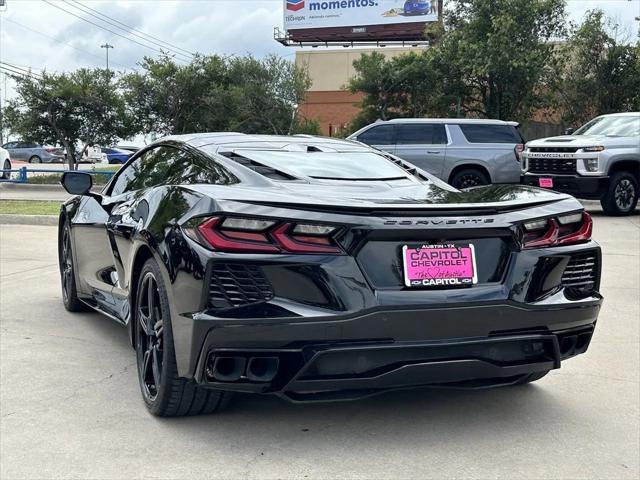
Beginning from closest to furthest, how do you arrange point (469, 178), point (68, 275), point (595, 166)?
point (68, 275)
point (595, 166)
point (469, 178)

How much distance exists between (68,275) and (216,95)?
72.6 ft

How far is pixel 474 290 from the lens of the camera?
3.36m

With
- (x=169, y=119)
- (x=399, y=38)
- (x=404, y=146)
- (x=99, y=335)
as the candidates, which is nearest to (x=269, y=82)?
(x=169, y=119)

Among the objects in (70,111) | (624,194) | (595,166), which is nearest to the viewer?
(595,166)

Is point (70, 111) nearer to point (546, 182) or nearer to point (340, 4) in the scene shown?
point (546, 182)

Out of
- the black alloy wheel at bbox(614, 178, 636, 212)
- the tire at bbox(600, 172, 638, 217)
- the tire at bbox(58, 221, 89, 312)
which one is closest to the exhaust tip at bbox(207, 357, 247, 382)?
the tire at bbox(58, 221, 89, 312)

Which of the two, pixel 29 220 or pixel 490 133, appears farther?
pixel 490 133

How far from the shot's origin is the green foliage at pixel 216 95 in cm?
2789

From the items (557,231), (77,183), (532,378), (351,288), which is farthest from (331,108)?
(351,288)

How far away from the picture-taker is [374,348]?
3.22m

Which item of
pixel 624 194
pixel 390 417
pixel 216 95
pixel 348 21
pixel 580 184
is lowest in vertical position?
pixel 390 417

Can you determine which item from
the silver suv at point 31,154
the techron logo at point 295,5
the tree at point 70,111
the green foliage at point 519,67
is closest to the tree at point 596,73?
the green foliage at point 519,67

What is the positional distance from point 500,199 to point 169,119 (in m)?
25.8

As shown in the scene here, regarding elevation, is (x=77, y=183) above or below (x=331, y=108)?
below
